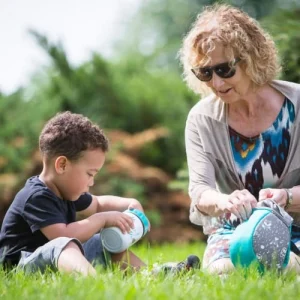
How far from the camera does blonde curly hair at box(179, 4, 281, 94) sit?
14.6ft

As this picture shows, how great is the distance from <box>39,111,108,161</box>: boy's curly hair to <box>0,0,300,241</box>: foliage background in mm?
4501

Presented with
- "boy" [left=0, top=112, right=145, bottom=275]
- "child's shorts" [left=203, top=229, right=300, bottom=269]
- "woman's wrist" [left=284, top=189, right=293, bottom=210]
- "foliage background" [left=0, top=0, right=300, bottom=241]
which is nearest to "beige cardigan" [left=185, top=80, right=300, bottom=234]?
"child's shorts" [left=203, top=229, right=300, bottom=269]

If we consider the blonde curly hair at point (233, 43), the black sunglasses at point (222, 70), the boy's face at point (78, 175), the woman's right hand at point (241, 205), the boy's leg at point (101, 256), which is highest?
the blonde curly hair at point (233, 43)

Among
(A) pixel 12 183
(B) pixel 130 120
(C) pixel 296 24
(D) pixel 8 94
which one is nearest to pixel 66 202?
(C) pixel 296 24

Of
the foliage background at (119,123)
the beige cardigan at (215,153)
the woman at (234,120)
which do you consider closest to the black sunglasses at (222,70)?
the woman at (234,120)

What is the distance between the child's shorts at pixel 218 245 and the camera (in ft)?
14.5

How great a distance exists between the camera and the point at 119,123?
1014cm

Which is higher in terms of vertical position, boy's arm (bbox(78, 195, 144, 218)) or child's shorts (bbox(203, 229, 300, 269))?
boy's arm (bbox(78, 195, 144, 218))

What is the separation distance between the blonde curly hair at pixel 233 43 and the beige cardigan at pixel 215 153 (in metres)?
0.21

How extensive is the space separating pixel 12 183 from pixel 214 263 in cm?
499

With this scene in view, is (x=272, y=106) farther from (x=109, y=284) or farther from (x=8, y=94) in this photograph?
(x=8, y=94)

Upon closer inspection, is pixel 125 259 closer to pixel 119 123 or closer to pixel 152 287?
pixel 152 287

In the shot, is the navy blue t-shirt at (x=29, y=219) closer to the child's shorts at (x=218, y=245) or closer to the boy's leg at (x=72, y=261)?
the boy's leg at (x=72, y=261)

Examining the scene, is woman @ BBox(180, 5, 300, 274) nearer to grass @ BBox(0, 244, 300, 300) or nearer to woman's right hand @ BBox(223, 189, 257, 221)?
woman's right hand @ BBox(223, 189, 257, 221)
